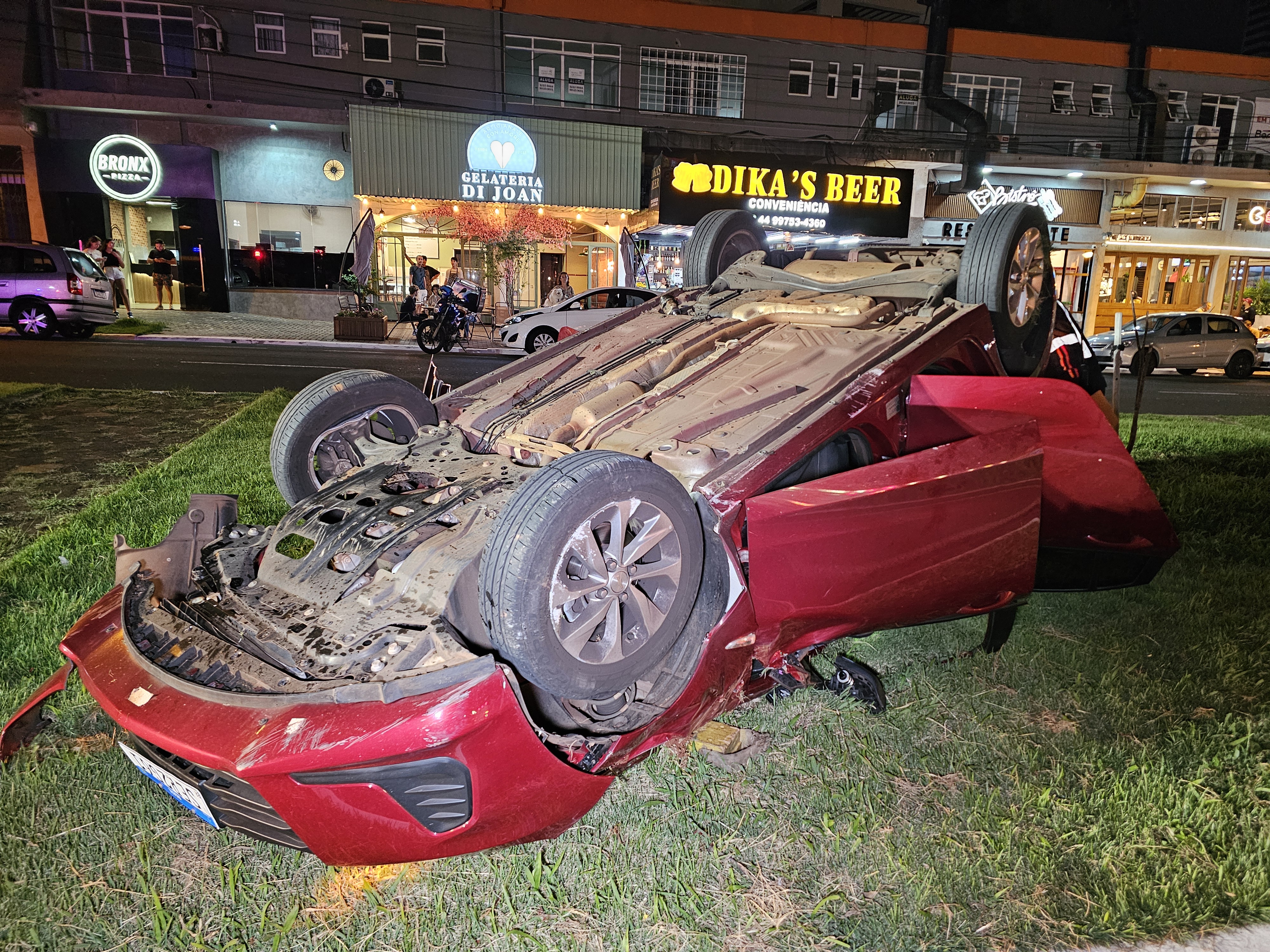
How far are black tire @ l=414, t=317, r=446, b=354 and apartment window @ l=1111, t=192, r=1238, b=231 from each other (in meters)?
21.9

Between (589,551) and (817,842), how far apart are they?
3.94 feet

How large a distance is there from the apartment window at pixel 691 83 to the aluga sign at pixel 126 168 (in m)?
12.8

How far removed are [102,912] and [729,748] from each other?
1.92 meters

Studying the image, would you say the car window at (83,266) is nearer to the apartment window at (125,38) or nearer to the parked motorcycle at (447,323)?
the parked motorcycle at (447,323)

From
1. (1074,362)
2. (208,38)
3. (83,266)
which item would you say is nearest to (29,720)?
(1074,362)

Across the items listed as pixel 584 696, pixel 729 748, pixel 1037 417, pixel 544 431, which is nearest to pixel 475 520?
pixel 544 431

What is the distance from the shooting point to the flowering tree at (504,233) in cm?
2119

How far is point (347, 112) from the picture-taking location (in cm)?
1995

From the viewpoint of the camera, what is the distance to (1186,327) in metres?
17.2

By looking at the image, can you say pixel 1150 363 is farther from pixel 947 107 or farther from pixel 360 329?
pixel 360 329

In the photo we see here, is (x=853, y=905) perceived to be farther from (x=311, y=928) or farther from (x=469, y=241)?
(x=469, y=241)

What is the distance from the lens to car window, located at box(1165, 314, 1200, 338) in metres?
17.2

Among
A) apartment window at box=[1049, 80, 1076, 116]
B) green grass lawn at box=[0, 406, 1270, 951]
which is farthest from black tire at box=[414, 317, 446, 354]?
apartment window at box=[1049, 80, 1076, 116]

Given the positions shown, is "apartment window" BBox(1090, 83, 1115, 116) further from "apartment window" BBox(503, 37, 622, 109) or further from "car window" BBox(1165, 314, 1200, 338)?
"apartment window" BBox(503, 37, 622, 109)
